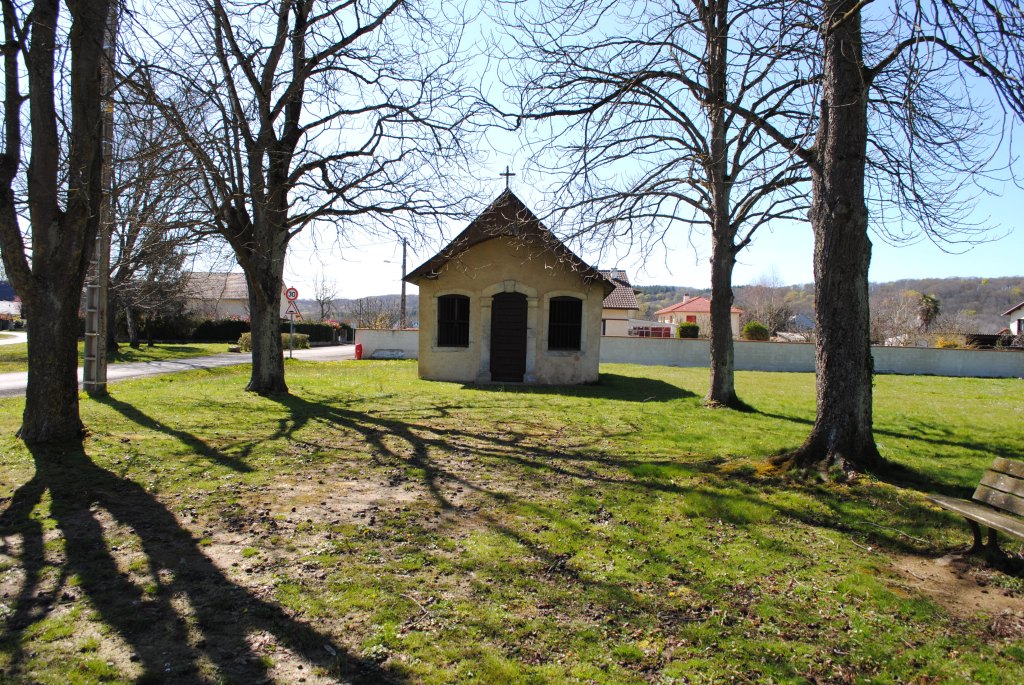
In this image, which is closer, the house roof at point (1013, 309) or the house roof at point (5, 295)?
the house roof at point (1013, 309)

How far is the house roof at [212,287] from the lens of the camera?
3506 cm

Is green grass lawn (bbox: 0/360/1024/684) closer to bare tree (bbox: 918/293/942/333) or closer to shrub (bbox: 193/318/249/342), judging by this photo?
shrub (bbox: 193/318/249/342)

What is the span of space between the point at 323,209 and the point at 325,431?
5554 millimetres

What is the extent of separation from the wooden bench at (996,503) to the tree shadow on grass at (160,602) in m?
4.20

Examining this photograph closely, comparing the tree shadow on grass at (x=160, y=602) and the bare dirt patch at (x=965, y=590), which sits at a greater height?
the tree shadow on grass at (x=160, y=602)

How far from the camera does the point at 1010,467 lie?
469 centimetres

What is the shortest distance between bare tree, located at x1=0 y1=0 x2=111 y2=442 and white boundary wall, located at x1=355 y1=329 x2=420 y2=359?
21038 millimetres

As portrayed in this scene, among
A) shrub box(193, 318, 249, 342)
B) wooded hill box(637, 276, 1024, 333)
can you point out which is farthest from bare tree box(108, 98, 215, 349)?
wooded hill box(637, 276, 1024, 333)

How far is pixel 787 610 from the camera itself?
395cm

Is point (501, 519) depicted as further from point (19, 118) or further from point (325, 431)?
point (19, 118)

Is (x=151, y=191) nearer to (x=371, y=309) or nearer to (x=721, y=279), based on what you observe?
(x=721, y=279)

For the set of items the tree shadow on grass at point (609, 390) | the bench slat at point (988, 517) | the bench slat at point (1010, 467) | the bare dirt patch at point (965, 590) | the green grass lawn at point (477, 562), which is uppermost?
the bench slat at point (1010, 467)

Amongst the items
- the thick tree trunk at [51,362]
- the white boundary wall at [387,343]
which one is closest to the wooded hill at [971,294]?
the white boundary wall at [387,343]

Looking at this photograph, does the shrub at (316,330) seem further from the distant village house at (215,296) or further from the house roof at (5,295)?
the house roof at (5,295)
